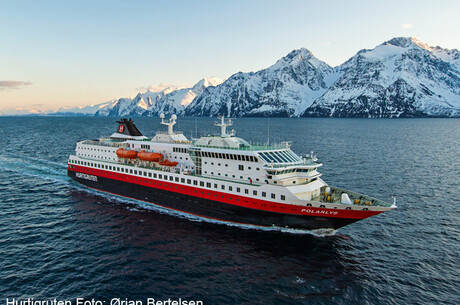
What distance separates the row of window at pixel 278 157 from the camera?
96.4 ft

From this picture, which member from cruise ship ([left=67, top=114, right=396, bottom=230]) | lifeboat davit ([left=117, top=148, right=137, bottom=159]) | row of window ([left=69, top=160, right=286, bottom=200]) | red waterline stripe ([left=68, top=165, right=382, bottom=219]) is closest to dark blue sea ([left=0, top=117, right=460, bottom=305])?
cruise ship ([left=67, top=114, right=396, bottom=230])

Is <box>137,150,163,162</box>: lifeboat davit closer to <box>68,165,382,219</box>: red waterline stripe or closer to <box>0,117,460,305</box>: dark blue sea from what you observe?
<box>68,165,382,219</box>: red waterline stripe

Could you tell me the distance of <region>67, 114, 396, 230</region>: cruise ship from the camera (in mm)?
27188

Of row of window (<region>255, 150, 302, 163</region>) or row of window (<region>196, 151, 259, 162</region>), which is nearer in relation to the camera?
row of window (<region>255, 150, 302, 163</region>)

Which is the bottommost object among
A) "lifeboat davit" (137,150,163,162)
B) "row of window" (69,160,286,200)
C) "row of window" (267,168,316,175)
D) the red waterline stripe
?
the red waterline stripe

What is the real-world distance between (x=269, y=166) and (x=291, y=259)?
902 centimetres

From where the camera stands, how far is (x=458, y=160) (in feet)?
211

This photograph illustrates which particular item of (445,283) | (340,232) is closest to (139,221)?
(340,232)

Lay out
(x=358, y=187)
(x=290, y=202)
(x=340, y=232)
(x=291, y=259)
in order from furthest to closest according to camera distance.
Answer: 1. (x=358, y=187)
2. (x=340, y=232)
3. (x=290, y=202)
4. (x=291, y=259)

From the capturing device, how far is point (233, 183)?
29391 mm

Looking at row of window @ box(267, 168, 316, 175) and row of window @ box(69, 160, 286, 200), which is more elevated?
row of window @ box(267, 168, 316, 175)

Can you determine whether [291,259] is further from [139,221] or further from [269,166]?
[139,221]

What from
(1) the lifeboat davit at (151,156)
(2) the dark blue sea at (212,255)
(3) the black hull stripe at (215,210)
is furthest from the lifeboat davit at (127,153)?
(2) the dark blue sea at (212,255)

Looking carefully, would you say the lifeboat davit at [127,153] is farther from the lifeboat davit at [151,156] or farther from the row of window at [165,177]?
the lifeboat davit at [151,156]
